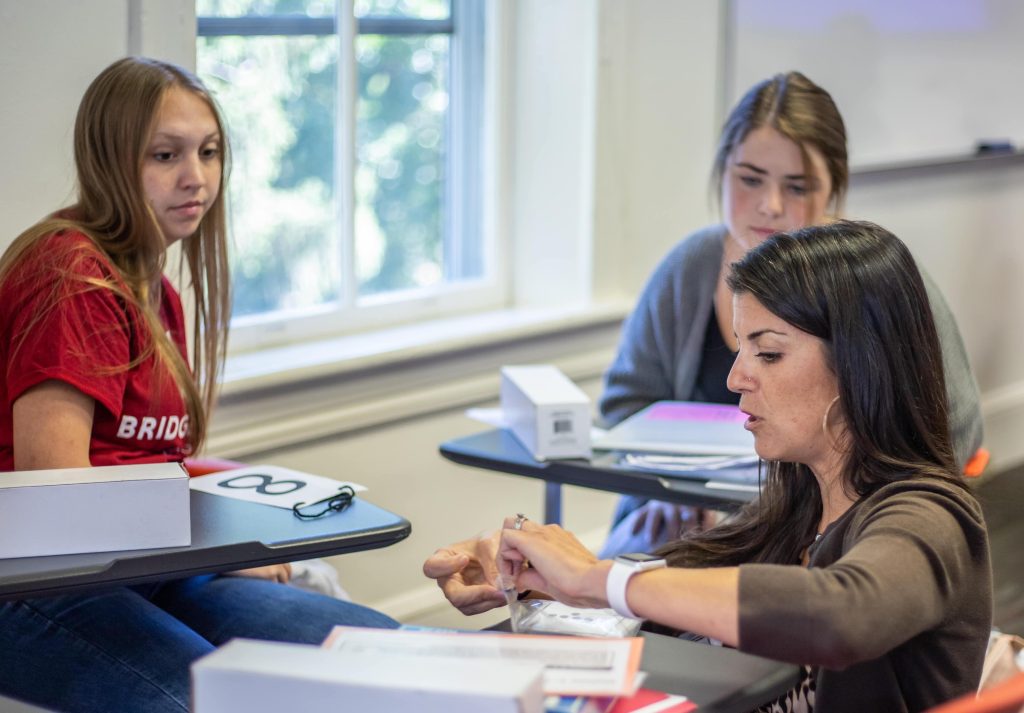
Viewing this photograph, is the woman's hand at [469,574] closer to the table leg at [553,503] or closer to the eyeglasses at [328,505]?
the eyeglasses at [328,505]

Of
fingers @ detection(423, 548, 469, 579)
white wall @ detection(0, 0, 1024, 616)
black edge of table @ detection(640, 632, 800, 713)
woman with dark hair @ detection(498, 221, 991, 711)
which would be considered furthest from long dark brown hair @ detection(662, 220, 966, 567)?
white wall @ detection(0, 0, 1024, 616)

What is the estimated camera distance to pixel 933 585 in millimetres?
1260

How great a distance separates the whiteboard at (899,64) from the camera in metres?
3.82

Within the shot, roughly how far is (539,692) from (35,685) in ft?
3.10

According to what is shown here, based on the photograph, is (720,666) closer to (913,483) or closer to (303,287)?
(913,483)

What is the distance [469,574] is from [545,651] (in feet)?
1.49

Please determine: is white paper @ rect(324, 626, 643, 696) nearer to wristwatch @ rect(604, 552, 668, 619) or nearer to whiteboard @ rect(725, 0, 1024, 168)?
wristwatch @ rect(604, 552, 668, 619)

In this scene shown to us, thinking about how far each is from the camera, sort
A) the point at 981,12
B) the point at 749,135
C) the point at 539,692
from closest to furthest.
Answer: the point at 539,692, the point at 749,135, the point at 981,12

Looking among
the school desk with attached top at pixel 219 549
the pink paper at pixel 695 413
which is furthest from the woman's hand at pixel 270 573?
the pink paper at pixel 695 413

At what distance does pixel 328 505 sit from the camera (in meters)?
1.84

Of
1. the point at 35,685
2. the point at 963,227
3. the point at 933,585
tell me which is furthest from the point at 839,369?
the point at 963,227

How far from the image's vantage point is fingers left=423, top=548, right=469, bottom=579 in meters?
1.65

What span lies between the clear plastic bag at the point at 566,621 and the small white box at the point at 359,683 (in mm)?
316

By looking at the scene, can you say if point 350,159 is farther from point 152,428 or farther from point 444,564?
point 444,564
